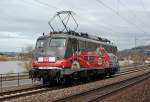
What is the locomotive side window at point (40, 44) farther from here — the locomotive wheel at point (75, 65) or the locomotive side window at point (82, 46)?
the locomotive side window at point (82, 46)

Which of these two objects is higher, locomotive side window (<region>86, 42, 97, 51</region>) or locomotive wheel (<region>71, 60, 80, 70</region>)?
locomotive side window (<region>86, 42, 97, 51</region>)

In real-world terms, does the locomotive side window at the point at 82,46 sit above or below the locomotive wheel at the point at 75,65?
above

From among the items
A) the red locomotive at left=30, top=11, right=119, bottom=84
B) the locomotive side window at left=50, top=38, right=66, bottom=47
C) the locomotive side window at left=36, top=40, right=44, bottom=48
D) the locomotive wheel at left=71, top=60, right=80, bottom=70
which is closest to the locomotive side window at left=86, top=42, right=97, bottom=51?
the red locomotive at left=30, top=11, right=119, bottom=84

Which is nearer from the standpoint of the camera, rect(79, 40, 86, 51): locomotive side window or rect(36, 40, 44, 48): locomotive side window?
rect(36, 40, 44, 48): locomotive side window

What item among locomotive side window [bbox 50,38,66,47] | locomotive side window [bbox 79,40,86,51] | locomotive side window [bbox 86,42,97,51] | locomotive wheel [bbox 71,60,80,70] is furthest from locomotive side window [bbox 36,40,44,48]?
locomotive side window [bbox 86,42,97,51]

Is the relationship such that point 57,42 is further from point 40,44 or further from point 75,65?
point 75,65

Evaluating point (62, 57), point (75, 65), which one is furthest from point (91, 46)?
point (62, 57)

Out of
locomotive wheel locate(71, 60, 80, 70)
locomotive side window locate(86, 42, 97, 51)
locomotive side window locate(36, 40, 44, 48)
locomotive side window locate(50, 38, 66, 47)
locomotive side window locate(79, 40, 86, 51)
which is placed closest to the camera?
locomotive side window locate(50, 38, 66, 47)

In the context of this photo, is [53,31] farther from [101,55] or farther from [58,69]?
[101,55]

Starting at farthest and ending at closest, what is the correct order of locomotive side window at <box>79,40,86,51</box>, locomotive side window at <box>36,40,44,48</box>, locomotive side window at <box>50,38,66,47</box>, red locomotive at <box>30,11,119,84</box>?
locomotive side window at <box>79,40,86,51</box> < locomotive side window at <box>36,40,44,48</box> < locomotive side window at <box>50,38,66,47</box> < red locomotive at <box>30,11,119,84</box>

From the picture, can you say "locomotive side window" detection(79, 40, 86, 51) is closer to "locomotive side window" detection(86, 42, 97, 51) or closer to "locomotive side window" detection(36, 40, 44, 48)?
"locomotive side window" detection(86, 42, 97, 51)

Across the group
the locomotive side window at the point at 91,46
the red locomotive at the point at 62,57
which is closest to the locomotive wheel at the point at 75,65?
the red locomotive at the point at 62,57

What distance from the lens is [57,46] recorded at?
2427 centimetres

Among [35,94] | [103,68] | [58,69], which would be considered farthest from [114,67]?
[35,94]
